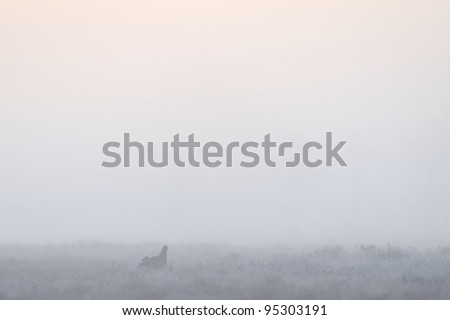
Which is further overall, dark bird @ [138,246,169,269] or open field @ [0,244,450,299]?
dark bird @ [138,246,169,269]

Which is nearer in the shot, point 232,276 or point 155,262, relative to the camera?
point 232,276

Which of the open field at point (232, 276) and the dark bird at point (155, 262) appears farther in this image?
the dark bird at point (155, 262)

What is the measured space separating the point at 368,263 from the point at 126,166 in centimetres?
1436

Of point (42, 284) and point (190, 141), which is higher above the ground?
point (190, 141)

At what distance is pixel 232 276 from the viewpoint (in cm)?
1719

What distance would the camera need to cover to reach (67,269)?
1809cm

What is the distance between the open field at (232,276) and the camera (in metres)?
15.7

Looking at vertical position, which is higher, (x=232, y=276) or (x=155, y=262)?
(x=155, y=262)

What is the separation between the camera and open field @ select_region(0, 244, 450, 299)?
51.5 ft

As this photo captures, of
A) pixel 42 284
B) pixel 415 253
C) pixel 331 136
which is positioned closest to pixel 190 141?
pixel 331 136
